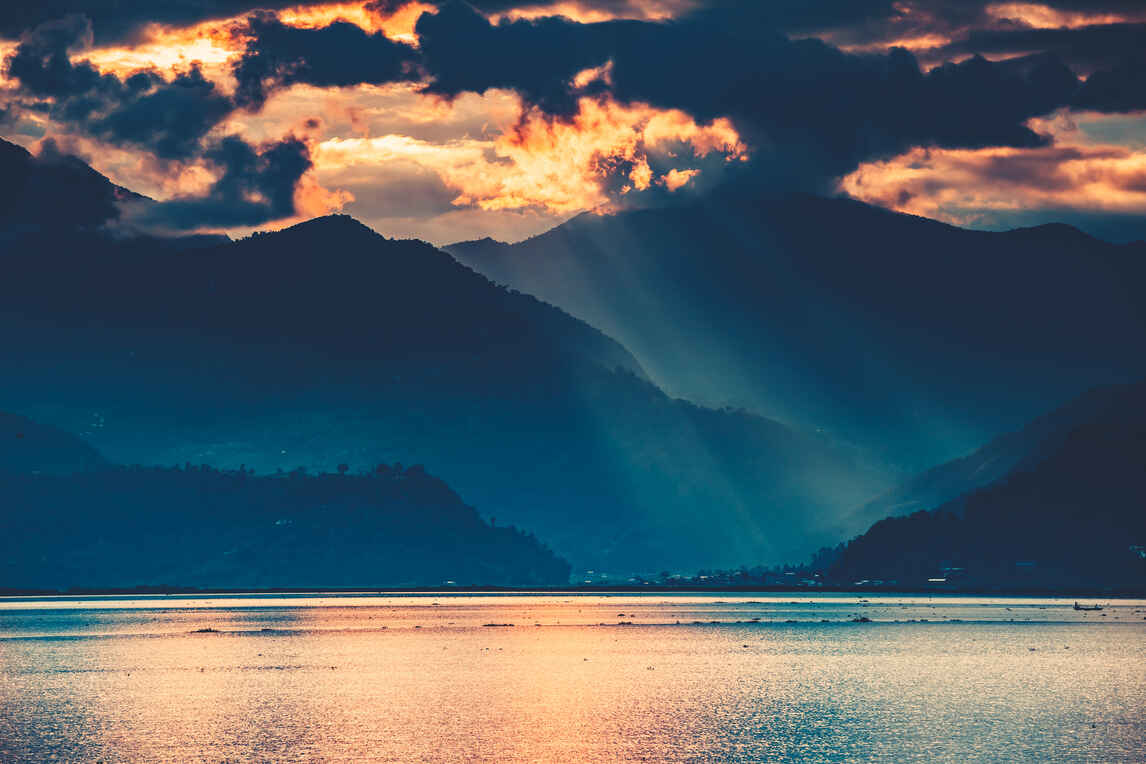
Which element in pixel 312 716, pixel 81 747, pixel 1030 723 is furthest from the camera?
pixel 312 716

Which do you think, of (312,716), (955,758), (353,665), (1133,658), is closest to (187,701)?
(312,716)

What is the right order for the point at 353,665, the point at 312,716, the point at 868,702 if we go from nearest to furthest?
the point at 312,716 < the point at 868,702 < the point at 353,665

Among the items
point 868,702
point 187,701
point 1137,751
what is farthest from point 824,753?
point 187,701

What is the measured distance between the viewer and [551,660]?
7721 inches

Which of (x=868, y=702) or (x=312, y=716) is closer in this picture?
(x=312, y=716)

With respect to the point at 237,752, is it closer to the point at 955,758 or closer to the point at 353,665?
the point at 955,758

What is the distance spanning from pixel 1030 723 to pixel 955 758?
20.7 meters

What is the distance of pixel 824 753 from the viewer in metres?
110

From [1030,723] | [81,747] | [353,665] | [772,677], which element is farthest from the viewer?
[353,665]

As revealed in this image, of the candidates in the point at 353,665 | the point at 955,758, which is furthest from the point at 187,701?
the point at 955,758

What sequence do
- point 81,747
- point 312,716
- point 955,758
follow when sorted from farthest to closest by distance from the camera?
point 312,716
point 81,747
point 955,758

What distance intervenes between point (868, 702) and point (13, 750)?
7337 cm

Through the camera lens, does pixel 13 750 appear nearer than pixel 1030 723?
Yes

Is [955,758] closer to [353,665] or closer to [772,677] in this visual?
[772,677]
